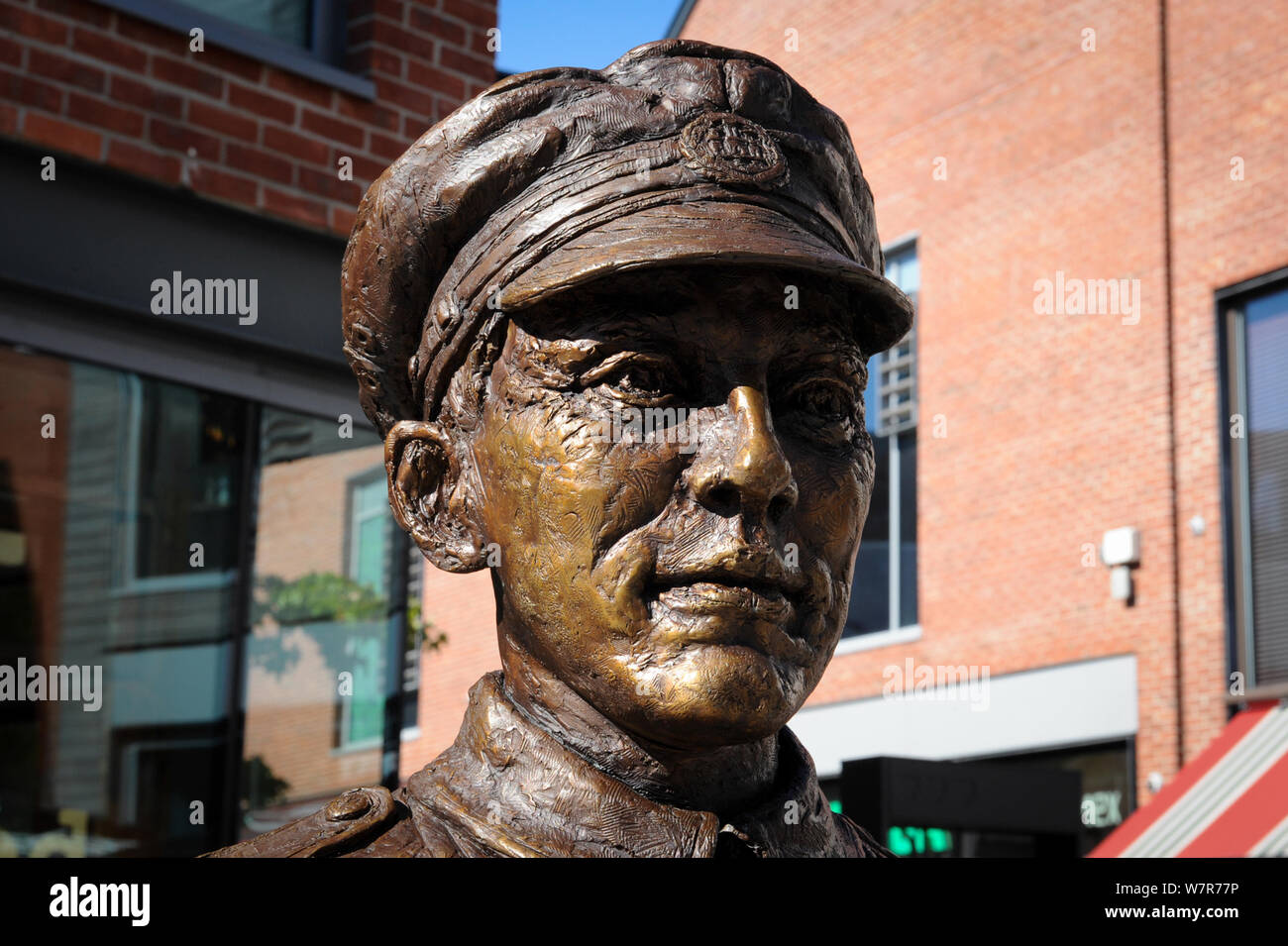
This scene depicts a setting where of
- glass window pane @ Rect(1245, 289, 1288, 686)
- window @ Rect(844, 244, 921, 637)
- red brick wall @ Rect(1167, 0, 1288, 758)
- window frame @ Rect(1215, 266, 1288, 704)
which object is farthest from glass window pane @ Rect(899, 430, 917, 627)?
glass window pane @ Rect(1245, 289, 1288, 686)

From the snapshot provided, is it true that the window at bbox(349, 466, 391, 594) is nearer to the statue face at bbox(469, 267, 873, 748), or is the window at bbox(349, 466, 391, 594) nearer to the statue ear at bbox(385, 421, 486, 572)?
the statue ear at bbox(385, 421, 486, 572)

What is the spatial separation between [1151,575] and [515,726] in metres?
11.1

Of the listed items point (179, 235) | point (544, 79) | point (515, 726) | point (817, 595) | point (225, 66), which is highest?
point (225, 66)

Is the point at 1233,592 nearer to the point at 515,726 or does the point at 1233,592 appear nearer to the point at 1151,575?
the point at 1151,575

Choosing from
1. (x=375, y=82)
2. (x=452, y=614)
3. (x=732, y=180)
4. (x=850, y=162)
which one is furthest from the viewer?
(x=452, y=614)

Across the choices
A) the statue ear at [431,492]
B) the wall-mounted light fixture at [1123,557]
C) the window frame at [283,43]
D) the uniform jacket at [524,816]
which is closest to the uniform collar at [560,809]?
the uniform jacket at [524,816]

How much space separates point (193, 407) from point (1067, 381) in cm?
950

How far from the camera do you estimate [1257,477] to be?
39.2 ft

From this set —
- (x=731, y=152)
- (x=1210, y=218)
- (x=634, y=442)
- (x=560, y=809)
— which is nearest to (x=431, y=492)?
(x=634, y=442)

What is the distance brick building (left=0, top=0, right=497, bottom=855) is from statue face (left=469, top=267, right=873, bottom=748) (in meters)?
3.30

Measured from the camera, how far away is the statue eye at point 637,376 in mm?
2041

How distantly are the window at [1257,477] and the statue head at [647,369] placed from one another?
10.3 m
